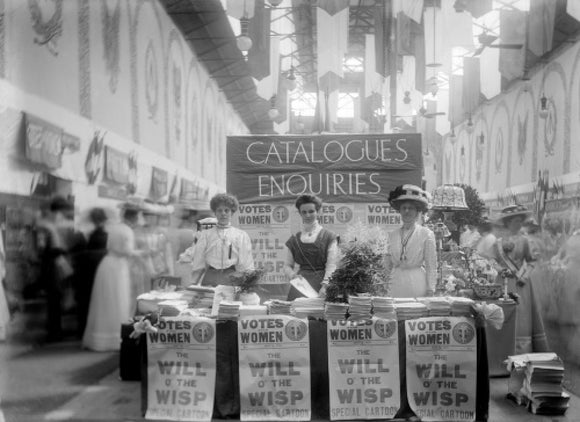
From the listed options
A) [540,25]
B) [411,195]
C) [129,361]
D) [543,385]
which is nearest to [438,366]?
[543,385]

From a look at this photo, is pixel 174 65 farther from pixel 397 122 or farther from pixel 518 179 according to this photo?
pixel 518 179

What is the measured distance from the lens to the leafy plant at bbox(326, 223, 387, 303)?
3863 mm

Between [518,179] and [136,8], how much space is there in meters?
9.10

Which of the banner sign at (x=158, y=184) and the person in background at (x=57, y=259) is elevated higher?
the banner sign at (x=158, y=184)

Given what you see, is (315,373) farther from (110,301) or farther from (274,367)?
(110,301)

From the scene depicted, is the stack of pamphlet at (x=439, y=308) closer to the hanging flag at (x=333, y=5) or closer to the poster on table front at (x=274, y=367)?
the poster on table front at (x=274, y=367)

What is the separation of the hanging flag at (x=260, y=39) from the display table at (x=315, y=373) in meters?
5.69

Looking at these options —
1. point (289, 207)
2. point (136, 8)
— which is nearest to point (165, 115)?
point (136, 8)

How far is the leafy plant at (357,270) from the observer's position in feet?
12.7

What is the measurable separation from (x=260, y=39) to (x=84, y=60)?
3.39m

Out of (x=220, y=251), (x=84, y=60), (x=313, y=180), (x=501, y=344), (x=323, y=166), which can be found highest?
(x=84, y=60)

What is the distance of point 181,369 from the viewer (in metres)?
3.87

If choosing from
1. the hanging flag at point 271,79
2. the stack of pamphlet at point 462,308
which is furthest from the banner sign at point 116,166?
the stack of pamphlet at point 462,308

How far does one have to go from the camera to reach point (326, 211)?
21.2 feet
